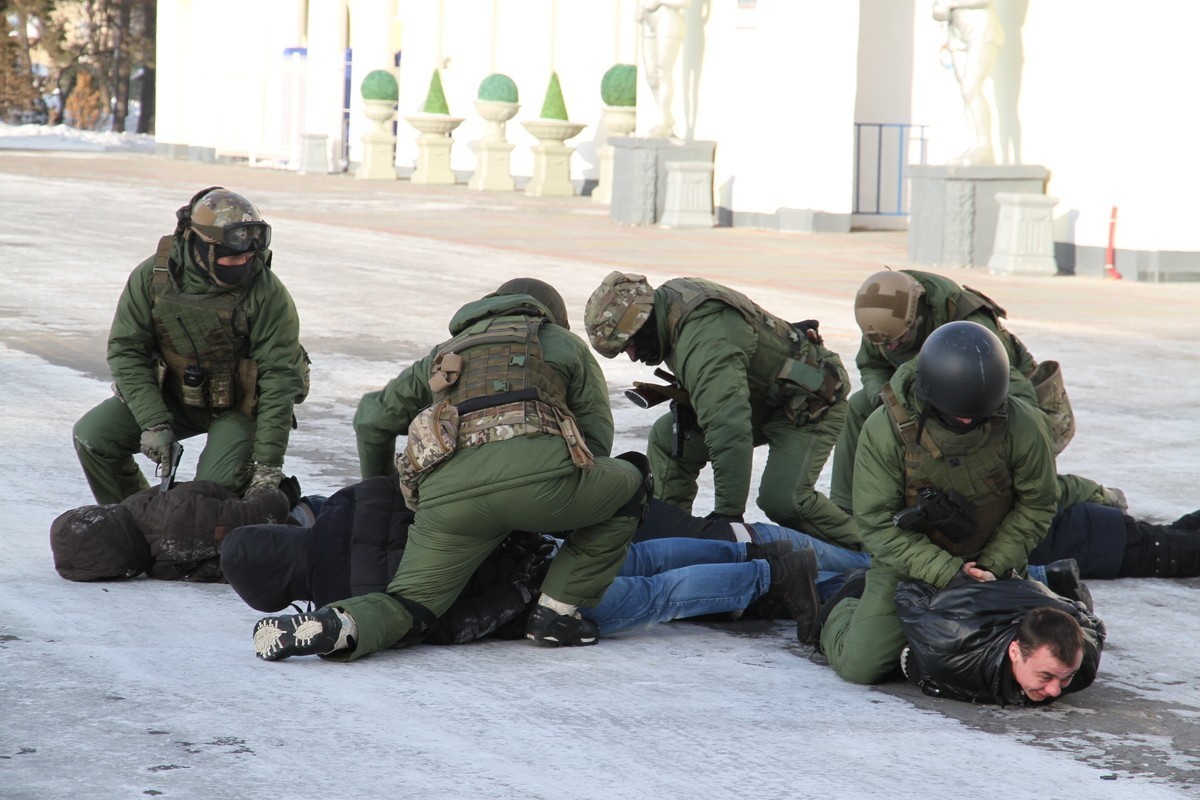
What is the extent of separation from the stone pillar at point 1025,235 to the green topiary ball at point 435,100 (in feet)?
60.6

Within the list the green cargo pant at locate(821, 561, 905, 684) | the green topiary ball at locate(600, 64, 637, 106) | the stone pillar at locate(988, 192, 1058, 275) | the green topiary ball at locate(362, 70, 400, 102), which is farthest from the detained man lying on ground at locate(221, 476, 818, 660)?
the green topiary ball at locate(362, 70, 400, 102)

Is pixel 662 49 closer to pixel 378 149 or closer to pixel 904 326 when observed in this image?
pixel 378 149

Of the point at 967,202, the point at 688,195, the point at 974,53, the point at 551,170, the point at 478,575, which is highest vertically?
the point at 974,53

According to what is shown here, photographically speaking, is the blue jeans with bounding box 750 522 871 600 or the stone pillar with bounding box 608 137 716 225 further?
the stone pillar with bounding box 608 137 716 225

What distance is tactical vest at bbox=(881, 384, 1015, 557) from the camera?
4926 millimetres

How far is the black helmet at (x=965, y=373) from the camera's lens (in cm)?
474

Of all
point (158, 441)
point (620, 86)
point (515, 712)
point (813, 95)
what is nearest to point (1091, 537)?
point (515, 712)

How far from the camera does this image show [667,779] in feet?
13.5

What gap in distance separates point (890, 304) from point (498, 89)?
2768cm

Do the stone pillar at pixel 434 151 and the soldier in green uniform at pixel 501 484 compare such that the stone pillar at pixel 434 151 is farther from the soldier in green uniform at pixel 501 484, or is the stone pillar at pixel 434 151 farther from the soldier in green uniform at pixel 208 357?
the soldier in green uniform at pixel 501 484

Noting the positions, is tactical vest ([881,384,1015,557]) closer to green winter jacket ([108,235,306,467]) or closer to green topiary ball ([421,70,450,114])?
green winter jacket ([108,235,306,467])

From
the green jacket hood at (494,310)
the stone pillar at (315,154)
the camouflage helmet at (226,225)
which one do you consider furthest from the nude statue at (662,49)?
the green jacket hood at (494,310)

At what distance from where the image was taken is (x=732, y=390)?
618cm

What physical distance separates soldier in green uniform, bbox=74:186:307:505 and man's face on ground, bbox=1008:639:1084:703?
2.91 m
